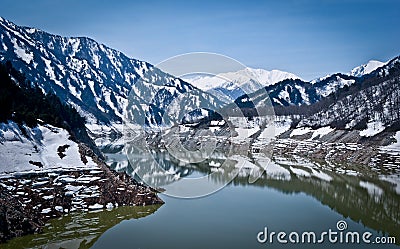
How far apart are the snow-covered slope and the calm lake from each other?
7.98 metres

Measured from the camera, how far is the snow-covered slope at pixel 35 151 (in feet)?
100

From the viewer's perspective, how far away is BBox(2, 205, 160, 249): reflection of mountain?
777 inches

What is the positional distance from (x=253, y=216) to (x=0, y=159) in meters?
19.6

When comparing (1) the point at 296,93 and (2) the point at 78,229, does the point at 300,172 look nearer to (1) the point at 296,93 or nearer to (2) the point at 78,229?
(2) the point at 78,229

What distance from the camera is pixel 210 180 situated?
138 ft

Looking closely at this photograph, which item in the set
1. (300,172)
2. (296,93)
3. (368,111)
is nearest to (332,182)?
(300,172)

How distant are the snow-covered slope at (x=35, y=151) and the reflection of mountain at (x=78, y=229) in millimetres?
7869

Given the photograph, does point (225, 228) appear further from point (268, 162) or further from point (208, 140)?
point (208, 140)

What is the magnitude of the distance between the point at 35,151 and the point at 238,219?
751 inches

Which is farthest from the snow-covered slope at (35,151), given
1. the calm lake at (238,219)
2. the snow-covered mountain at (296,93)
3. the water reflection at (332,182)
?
the snow-covered mountain at (296,93)

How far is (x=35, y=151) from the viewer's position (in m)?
33.5

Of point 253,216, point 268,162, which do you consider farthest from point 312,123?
point 253,216

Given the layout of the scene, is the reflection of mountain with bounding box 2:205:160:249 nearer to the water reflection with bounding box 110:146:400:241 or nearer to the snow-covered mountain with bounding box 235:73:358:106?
the water reflection with bounding box 110:146:400:241

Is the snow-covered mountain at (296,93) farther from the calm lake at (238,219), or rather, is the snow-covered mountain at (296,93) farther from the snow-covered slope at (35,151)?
the snow-covered slope at (35,151)
